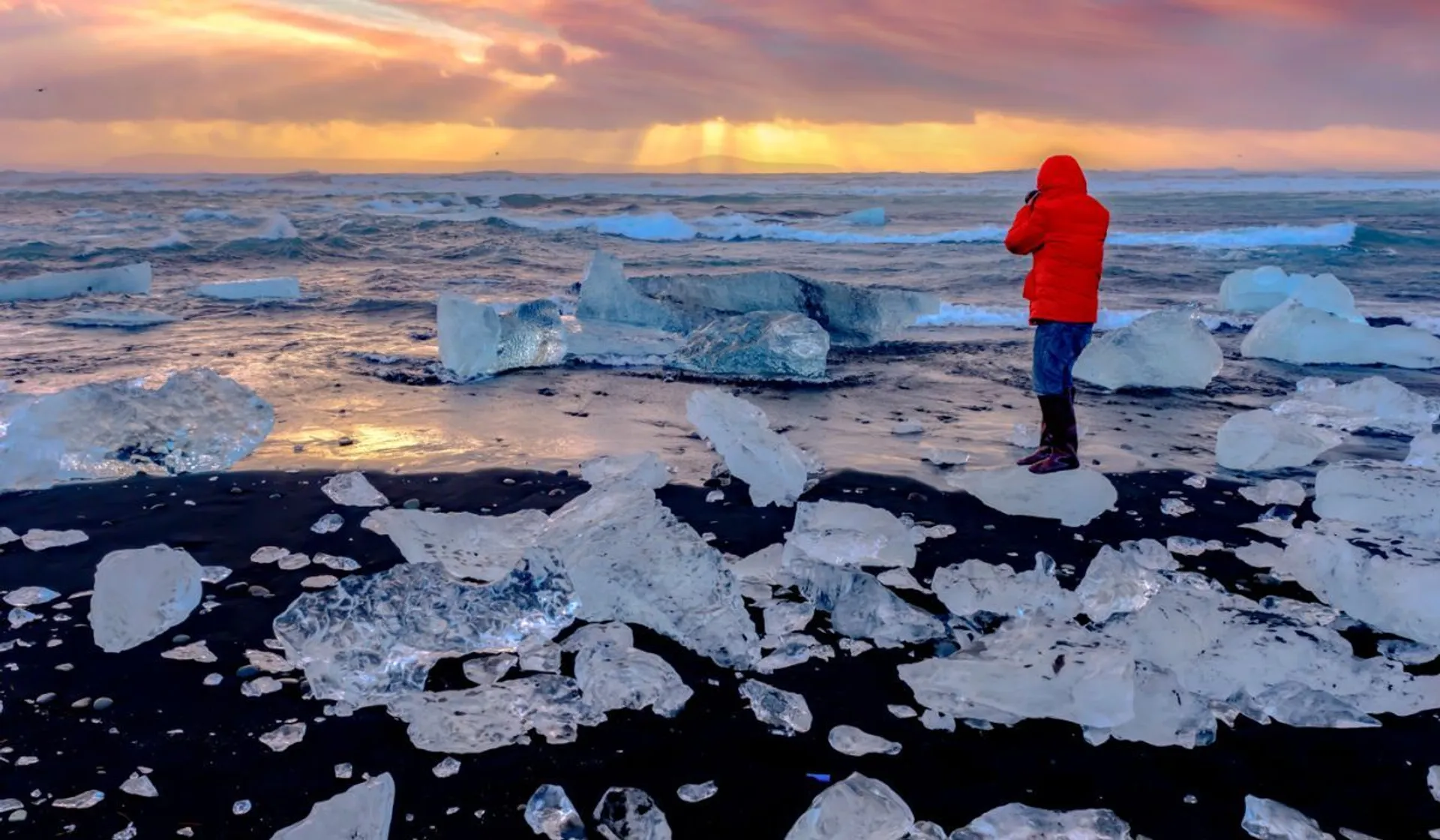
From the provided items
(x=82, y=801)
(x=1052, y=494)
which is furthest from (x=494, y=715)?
(x=1052, y=494)

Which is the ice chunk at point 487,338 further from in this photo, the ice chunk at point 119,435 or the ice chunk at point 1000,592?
the ice chunk at point 1000,592

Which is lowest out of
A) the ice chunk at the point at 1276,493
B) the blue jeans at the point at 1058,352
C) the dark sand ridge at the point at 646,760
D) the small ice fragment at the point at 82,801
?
the small ice fragment at the point at 82,801

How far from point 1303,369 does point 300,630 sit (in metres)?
7.01

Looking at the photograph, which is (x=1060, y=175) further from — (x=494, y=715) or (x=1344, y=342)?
(x=1344, y=342)

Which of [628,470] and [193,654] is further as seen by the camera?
[628,470]

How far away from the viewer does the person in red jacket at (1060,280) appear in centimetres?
432

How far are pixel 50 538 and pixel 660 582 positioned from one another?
2.27m

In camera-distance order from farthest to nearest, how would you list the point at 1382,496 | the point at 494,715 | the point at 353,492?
the point at 353,492 < the point at 1382,496 < the point at 494,715

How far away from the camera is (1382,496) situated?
3738mm

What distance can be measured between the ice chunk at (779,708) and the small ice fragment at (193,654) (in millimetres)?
1470

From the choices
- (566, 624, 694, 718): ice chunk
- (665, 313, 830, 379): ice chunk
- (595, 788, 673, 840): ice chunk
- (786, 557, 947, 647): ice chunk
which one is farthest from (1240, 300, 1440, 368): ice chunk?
(595, 788, 673, 840): ice chunk

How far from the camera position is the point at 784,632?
2.90 m

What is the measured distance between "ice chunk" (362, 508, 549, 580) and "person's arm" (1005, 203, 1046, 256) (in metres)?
2.45

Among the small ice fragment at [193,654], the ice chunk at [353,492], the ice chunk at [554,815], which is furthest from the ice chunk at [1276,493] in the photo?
the small ice fragment at [193,654]
